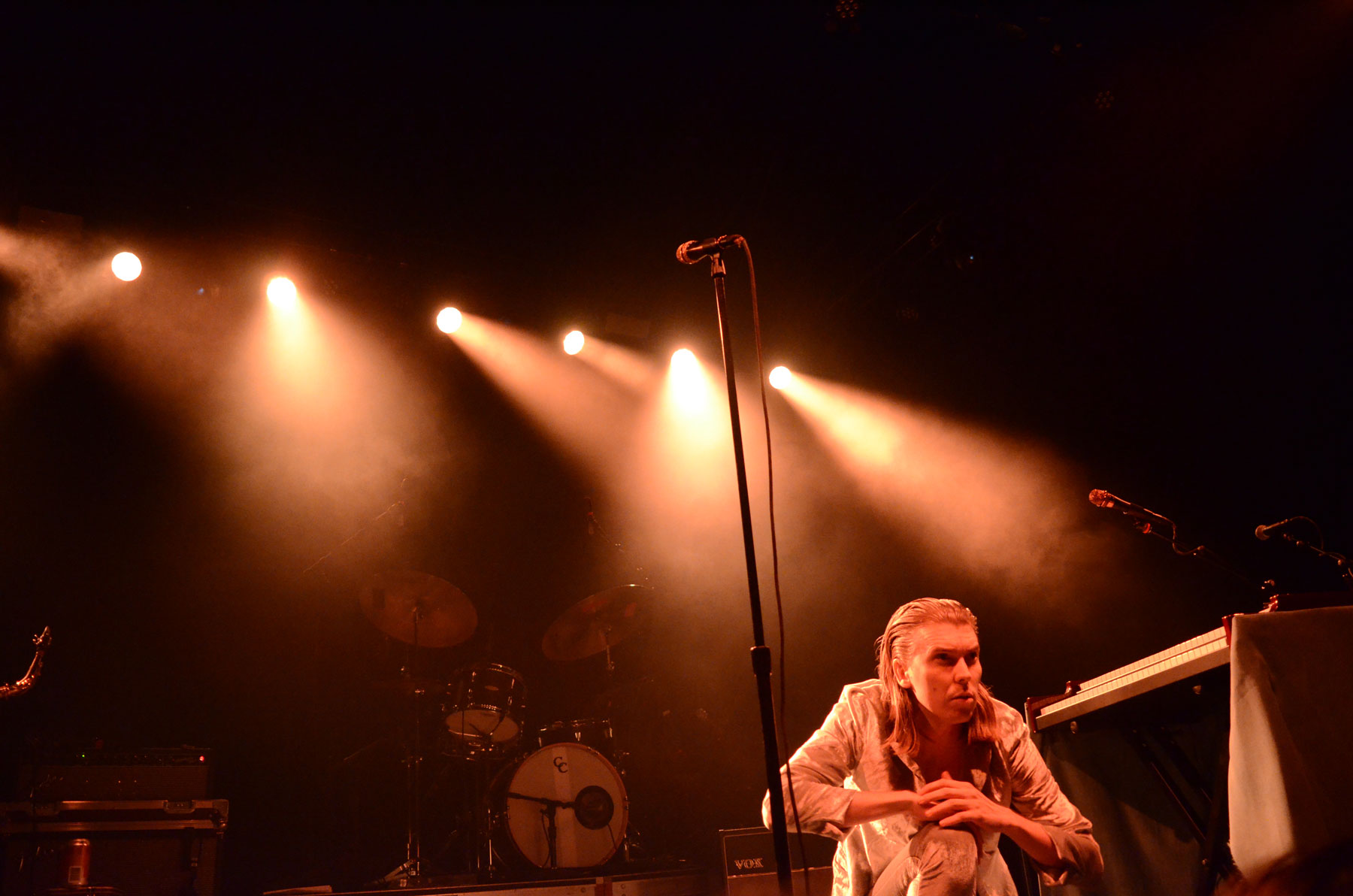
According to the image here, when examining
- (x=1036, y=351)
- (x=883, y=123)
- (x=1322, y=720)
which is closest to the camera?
(x=1322, y=720)

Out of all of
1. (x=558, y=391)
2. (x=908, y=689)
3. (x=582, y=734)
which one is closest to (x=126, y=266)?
(x=558, y=391)

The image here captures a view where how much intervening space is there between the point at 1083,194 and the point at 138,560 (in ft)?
22.7

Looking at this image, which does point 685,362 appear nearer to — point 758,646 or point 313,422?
point 313,422

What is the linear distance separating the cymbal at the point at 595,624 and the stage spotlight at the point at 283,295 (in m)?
2.99

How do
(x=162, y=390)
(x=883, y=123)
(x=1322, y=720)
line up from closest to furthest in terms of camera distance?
(x=1322, y=720) < (x=883, y=123) < (x=162, y=390)

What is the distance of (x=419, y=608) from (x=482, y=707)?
81 cm

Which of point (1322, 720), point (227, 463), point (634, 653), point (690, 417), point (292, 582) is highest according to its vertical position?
point (690, 417)

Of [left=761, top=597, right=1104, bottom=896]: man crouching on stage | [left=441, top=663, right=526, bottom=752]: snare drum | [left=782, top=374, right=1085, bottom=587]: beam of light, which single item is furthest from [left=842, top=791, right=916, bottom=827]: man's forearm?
[left=782, top=374, right=1085, bottom=587]: beam of light

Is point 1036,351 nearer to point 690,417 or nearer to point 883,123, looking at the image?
point 883,123

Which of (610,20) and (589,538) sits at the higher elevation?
(610,20)

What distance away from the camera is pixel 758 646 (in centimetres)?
254

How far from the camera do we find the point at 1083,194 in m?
5.89

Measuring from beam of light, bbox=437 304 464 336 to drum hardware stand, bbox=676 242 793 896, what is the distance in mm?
4079

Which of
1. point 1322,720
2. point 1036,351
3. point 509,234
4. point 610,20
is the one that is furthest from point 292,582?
point 1322,720
